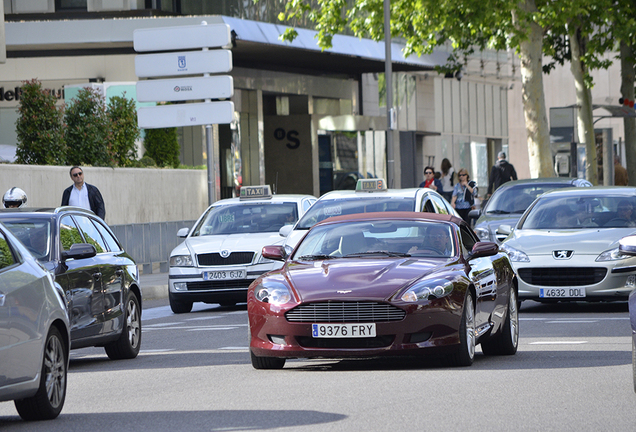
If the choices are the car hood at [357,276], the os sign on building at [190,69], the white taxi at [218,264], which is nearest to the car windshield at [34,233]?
the car hood at [357,276]

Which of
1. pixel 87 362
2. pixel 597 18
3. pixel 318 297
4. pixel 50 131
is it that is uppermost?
pixel 597 18

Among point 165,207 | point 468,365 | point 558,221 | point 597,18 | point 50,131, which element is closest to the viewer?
point 468,365

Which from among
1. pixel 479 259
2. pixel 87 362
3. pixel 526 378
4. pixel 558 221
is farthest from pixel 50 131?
pixel 526 378

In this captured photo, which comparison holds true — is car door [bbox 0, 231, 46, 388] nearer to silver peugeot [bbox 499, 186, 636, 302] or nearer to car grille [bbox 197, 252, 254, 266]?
silver peugeot [bbox 499, 186, 636, 302]

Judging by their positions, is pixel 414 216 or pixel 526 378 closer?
pixel 526 378

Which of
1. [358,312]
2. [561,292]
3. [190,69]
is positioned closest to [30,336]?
[358,312]

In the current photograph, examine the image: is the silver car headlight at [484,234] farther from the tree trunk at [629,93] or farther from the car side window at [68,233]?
the tree trunk at [629,93]

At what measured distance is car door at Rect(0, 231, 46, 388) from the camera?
25.2 ft

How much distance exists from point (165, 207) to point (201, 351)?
18.9m

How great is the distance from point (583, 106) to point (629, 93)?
8.00ft

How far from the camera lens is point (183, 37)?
87.2ft

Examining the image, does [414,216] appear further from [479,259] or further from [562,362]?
[562,362]

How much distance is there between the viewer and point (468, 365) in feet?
35.0

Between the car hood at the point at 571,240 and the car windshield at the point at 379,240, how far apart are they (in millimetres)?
5055
